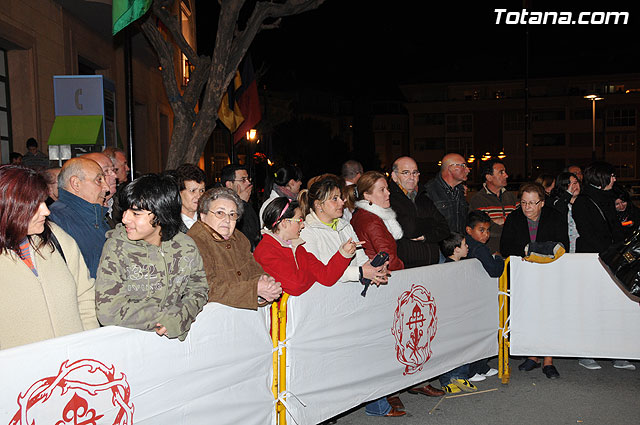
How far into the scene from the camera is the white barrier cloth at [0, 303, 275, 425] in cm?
282

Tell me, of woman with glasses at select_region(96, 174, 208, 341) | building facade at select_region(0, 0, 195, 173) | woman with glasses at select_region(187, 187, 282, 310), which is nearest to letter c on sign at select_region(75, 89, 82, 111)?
building facade at select_region(0, 0, 195, 173)

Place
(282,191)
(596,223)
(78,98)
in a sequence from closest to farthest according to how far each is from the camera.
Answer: (596,223)
(78,98)
(282,191)

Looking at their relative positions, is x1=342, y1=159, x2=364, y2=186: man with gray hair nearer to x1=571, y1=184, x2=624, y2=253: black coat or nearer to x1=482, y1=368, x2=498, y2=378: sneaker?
x1=571, y1=184, x2=624, y2=253: black coat

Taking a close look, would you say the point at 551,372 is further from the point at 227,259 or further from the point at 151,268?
the point at 151,268

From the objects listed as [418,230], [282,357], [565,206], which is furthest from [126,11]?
[565,206]

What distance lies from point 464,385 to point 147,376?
3929 millimetres

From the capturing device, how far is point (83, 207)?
4.33 m

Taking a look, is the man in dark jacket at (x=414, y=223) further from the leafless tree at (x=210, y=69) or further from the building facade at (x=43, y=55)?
the leafless tree at (x=210, y=69)

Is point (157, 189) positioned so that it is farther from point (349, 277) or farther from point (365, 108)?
point (365, 108)

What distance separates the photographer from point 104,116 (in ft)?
24.6

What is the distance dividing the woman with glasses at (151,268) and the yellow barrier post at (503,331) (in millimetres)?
4030

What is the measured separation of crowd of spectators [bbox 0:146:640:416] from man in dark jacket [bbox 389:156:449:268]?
0.01 m

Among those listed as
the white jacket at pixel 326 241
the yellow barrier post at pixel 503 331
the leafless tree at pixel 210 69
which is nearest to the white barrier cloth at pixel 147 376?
the white jacket at pixel 326 241

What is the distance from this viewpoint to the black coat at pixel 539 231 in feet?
22.5
